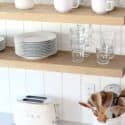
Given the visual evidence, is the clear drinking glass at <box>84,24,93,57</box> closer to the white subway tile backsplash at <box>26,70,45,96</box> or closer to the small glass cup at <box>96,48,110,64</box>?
the small glass cup at <box>96,48,110,64</box>

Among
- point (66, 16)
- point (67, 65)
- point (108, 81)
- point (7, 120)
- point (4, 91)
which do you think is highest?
point (66, 16)

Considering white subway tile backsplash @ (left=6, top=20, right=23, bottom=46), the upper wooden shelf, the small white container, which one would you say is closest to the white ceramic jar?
the upper wooden shelf

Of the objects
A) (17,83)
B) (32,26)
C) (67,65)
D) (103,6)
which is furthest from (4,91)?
(103,6)

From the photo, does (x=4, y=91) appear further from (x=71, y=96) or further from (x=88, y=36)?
(x=88, y=36)

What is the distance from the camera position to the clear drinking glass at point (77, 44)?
1.82 m

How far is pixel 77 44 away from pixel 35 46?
0.63 feet

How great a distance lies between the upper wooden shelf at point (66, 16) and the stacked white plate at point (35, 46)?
138 mm

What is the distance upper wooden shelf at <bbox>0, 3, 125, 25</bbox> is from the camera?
1615 mm

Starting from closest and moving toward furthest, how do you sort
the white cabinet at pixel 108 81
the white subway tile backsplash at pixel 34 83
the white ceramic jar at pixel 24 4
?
the white ceramic jar at pixel 24 4 < the white cabinet at pixel 108 81 < the white subway tile backsplash at pixel 34 83

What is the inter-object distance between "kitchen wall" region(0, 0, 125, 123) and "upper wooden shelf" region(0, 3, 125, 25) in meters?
0.17

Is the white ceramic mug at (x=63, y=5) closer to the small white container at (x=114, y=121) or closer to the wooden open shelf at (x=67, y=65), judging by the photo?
the wooden open shelf at (x=67, y=65)

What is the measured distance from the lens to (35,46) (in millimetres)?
1799

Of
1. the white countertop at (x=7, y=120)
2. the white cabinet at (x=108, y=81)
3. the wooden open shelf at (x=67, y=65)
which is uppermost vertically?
the wooden open shelf at (x=67, y=65)

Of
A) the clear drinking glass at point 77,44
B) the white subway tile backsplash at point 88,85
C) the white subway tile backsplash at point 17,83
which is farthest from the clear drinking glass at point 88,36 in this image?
the white subway tile backsplash at point 17,83
